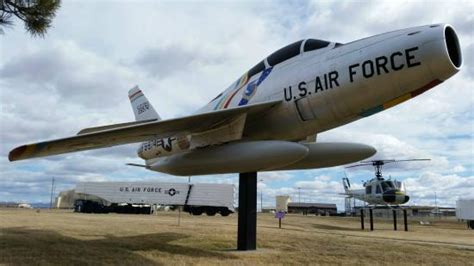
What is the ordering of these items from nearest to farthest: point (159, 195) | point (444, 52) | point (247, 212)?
point (444, 52) < point (247, 212) < point (159, 195)

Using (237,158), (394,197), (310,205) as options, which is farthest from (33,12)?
(310,205)

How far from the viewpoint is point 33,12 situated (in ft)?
23.1

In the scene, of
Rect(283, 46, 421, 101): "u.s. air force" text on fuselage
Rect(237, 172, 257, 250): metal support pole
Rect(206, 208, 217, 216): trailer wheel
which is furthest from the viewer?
Rect(206, 208, 217, 216): trailer wheel

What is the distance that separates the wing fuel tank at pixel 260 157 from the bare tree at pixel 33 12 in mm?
4254

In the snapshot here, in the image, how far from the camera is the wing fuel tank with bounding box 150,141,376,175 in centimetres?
813

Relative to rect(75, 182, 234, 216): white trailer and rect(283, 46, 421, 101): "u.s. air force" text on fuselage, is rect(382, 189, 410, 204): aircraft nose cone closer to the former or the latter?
rect(75, 182, 234, 216): white trailer

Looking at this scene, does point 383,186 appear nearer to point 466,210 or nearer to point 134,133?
point 466,210

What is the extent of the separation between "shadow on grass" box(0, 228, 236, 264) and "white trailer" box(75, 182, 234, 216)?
97.2 feet

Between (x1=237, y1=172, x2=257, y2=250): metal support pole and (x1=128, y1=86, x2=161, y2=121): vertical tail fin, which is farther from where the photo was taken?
(x1=128, y1=86, x2=161, y2=121): vertical tail fin

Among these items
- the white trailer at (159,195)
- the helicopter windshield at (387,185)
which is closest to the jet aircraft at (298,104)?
the helicopter windshield at (387,185)

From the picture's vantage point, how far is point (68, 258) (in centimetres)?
930

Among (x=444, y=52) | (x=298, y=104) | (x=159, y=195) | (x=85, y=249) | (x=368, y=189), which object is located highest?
(x=444, y=52)

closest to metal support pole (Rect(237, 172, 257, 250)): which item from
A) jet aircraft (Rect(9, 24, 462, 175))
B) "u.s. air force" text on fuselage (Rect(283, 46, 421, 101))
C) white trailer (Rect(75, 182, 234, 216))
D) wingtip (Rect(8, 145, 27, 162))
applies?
jet aircraft (Rect(9, 24, 462, 175))

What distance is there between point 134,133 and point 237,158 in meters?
2.35
